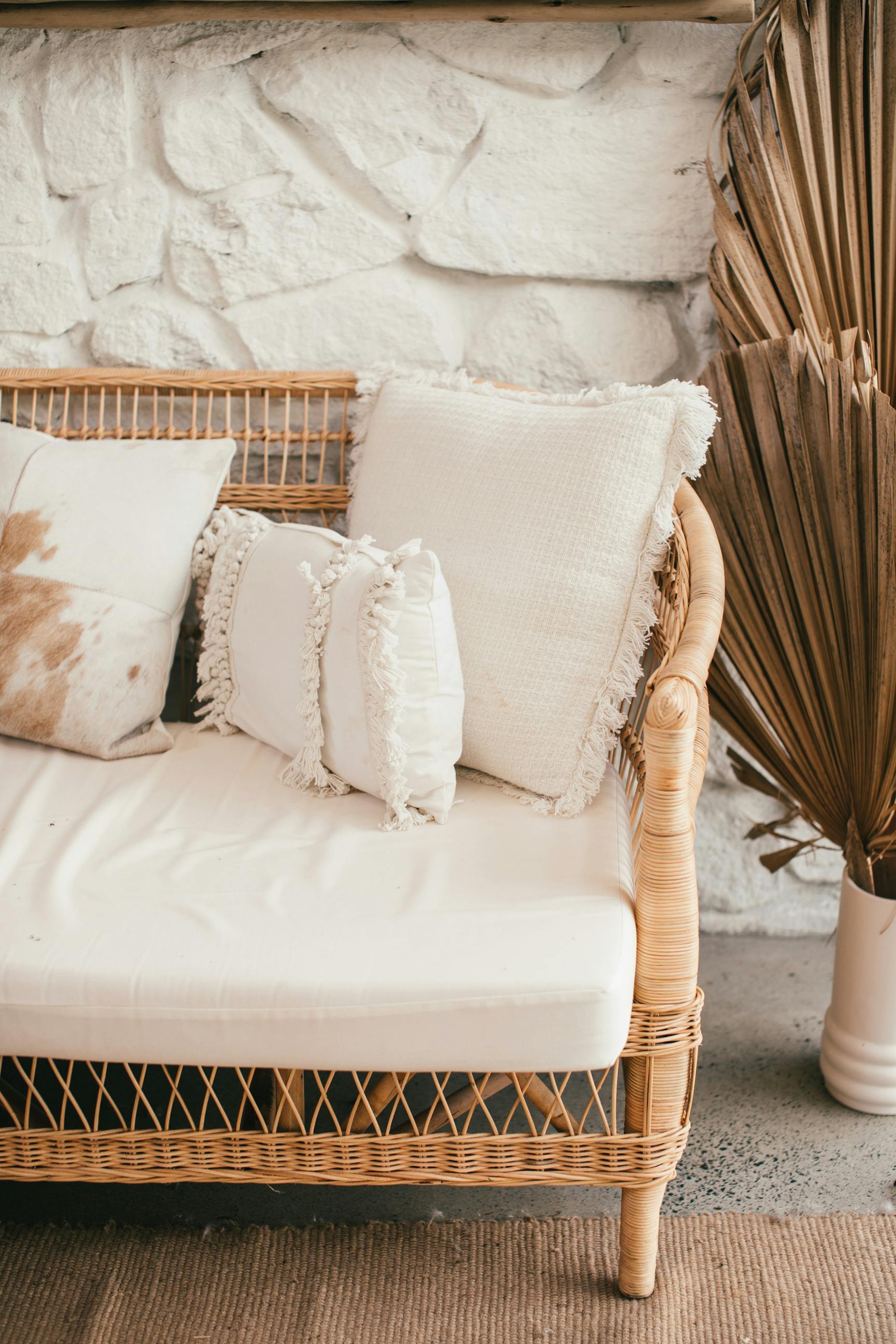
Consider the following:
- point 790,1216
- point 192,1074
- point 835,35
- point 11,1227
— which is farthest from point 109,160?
point 790,1216

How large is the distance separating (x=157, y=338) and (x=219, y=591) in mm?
504

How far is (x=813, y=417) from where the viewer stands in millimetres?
1186

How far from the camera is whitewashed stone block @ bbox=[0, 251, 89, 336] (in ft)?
5.08

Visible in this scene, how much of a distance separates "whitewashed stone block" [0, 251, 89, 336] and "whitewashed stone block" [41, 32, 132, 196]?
5.4 inches

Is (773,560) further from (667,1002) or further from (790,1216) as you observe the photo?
(790,1216)

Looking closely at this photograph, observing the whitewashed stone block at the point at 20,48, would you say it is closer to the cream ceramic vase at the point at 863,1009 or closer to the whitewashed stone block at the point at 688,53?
the whitewashed stone block at the point at 688,53

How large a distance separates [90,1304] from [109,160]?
4.86 feet

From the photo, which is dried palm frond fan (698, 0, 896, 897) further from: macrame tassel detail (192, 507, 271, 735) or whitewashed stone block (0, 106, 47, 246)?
whitewashed stone block (0, 106, 47, 246)

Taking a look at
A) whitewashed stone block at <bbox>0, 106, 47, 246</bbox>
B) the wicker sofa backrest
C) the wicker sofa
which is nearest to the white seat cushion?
the wicker sofa

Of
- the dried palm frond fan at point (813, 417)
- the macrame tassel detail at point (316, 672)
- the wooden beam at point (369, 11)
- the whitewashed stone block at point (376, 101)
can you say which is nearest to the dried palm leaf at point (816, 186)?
the dried palm frond fan at point (813, 417)

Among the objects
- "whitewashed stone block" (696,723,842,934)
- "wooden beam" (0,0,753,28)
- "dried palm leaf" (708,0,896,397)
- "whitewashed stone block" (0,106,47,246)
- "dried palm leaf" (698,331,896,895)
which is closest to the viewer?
"dried palm leaf" (698,331,896,895)

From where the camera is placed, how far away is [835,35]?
1.32 metres

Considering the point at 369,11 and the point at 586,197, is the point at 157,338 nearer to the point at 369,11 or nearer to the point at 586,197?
the point at 369,11

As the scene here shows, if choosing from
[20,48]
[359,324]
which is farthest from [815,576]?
[20,48]
